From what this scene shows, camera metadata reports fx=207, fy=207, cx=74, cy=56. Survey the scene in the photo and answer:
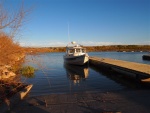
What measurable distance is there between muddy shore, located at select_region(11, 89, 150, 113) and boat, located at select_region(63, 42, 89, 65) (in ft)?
68.6

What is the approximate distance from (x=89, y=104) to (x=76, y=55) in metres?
23.6

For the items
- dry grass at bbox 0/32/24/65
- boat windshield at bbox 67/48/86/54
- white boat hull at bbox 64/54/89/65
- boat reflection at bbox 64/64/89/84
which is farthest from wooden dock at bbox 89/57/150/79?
dry grass at bbox 0/32/24/65

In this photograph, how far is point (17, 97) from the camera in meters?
8.91

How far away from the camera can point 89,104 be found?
7.91 metres

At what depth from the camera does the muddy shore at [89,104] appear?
23.7ft

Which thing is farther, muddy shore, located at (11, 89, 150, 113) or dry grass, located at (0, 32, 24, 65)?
muddy shore, located at (11, 89, 150, 113)

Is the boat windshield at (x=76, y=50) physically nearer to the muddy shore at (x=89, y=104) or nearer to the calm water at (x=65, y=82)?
the calm water at (x=65, y=82)

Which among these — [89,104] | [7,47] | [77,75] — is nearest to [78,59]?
[77,75]

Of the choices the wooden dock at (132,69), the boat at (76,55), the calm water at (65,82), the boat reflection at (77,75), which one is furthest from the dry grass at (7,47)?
the boat at (76,55)

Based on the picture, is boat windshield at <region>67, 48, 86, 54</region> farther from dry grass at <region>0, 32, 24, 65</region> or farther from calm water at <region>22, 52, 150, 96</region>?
dry grass at <region>0, 32, 24, 65</region>

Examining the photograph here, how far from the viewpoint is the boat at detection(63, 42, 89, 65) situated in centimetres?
3061

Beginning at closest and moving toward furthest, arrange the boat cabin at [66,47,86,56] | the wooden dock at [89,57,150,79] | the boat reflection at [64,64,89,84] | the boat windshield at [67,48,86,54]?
the wooden dock at [89,57,150,79], the boat reflection at [64,64,89,84], the boat cabin at [66,47,86,56], the boat windshield at [67,48,86,54]

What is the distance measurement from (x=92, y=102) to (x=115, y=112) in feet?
5.50

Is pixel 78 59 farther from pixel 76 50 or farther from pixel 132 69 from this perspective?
pixel 132 69
